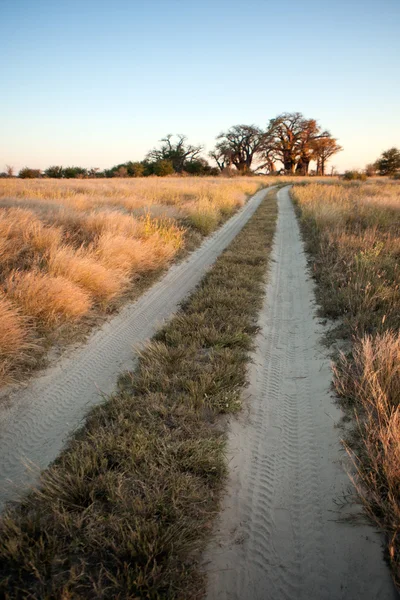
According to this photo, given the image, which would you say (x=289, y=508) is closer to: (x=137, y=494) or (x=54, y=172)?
(x=137, y=494)

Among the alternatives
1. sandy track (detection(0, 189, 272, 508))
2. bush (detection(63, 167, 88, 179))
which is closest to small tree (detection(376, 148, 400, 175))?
bush (detection(63, 167, 88, 179))

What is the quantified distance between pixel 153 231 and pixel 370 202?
9040 millimetres

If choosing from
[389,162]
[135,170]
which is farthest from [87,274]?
[389,162]

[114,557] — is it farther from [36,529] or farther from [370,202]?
[370,202]

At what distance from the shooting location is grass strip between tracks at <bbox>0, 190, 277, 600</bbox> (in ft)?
5.39

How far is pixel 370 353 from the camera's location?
9.65 feet

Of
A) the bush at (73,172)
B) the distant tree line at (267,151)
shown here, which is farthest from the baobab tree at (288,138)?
the bush at (73,172)

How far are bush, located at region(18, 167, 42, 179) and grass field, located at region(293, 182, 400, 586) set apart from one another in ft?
119

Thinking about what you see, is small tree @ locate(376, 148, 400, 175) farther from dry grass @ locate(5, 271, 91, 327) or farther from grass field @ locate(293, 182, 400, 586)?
dry grass @ locate(5, 271, 91, 327)

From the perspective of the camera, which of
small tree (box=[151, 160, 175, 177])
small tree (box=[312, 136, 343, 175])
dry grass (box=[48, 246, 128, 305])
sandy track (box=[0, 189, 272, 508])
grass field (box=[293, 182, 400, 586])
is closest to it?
grass field (box=[293, 182, 400, 586])

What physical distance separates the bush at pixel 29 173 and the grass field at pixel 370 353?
1429 inches

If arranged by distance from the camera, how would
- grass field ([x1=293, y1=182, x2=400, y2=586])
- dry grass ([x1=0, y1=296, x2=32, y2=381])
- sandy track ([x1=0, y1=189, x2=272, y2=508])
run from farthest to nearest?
1. dry grass ([x1=0, y1=296, x2=32, y2=381])
2. sandy track ([x1=0, y1=189, x2=272, y2=508])
3. grass field ([x1=293, y1=182, x2=400, y2=586])

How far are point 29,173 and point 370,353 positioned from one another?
41.3 meters

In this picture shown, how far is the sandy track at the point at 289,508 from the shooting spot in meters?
1.74
